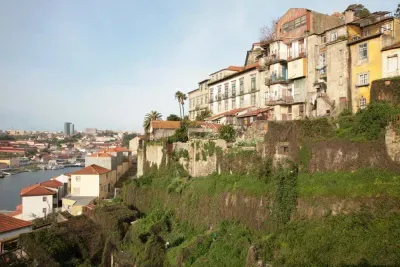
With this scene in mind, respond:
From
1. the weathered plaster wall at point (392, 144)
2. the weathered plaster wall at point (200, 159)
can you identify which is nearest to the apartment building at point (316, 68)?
the weathered plaster wall at point (392, 144)

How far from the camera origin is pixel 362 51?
77.2ft

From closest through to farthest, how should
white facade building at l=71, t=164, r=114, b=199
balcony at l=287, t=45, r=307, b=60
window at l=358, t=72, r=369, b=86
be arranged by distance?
1. window at l=358, t=72, r=369, b=86
2. balcony at l=287, t=45, r=307, b=60
3. white facade building at l=71, t=164, r=114, b=199

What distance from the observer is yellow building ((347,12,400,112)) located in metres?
22.3

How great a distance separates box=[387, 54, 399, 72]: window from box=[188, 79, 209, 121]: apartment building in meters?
29.2

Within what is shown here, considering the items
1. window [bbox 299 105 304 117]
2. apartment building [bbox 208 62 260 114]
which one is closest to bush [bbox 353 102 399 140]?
window [bbox 299 105 304 117]

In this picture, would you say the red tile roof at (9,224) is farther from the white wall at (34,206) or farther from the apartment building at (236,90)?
the apartment building at (236,90)

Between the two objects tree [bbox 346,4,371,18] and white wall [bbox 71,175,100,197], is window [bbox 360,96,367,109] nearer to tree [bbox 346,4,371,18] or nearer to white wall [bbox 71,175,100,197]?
tree [bbox 346,4,371,18]

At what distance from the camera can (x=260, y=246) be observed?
15695mm

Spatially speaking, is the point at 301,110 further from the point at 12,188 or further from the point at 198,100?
the point at 12,188

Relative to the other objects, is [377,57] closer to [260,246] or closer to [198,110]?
[260,246]

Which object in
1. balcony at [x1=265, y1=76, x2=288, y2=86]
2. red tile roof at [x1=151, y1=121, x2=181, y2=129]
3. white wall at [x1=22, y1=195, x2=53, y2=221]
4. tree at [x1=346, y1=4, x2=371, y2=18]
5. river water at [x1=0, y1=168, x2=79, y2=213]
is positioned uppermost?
tree at [x1=346, y1=4, x2=371, y2=18]

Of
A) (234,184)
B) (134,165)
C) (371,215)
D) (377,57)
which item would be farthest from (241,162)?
(134,165)

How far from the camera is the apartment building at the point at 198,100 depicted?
→ 164 ft

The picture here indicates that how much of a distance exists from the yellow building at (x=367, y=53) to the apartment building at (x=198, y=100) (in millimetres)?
26240
